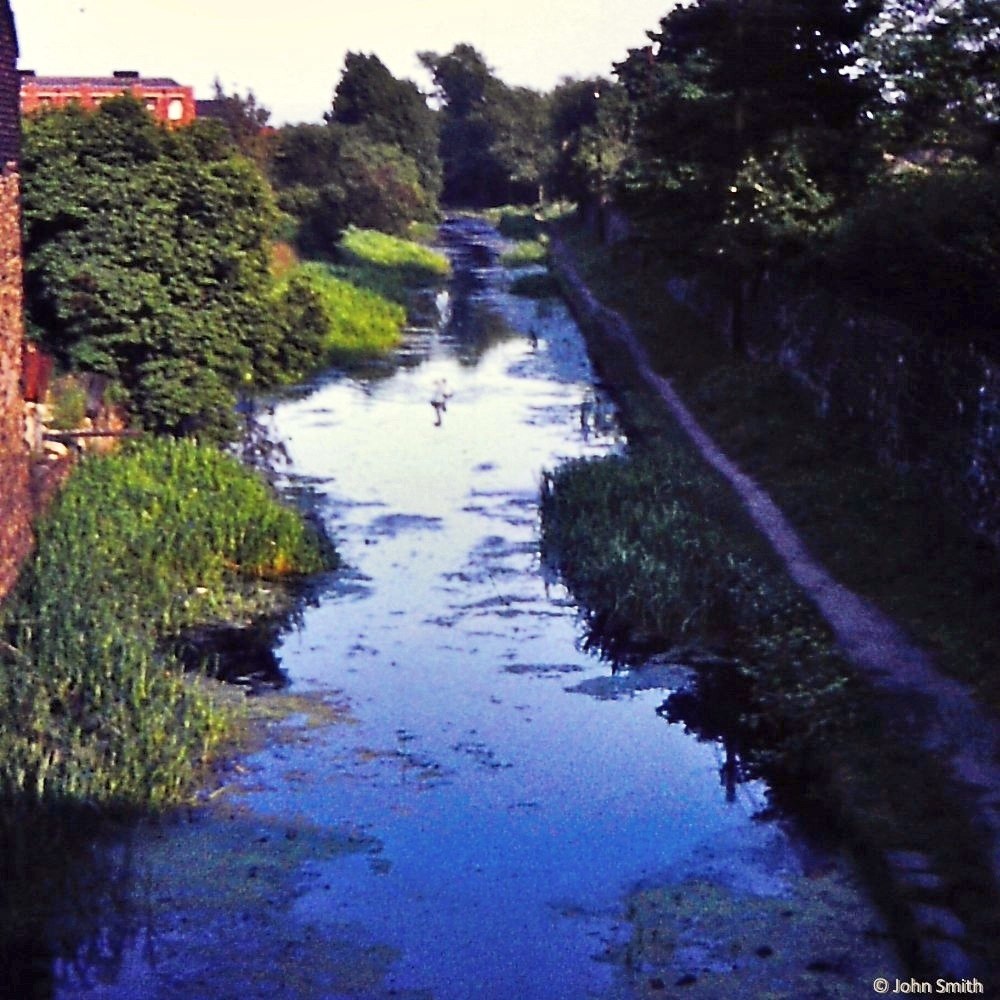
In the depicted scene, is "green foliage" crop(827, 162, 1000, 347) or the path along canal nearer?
the path along canal

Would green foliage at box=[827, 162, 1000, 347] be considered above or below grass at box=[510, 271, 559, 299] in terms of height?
above

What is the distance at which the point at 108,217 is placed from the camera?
20.2 meters

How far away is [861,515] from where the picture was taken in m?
17.7

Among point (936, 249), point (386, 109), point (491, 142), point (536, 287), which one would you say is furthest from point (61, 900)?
point (491, 142)

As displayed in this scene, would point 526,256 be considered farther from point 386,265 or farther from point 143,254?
point 143,254

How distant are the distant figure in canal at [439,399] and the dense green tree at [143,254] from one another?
26.1 feet

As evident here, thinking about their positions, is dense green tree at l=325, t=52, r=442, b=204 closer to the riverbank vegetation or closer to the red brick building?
the red brick building

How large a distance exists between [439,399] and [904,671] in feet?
59.6

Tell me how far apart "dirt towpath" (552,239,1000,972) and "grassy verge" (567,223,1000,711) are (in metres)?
0.15

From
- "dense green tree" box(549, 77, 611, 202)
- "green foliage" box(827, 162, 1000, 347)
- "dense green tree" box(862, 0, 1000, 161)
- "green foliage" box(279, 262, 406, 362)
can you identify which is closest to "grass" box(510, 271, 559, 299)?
"dense green tree" box(549, 77, 611, 202)

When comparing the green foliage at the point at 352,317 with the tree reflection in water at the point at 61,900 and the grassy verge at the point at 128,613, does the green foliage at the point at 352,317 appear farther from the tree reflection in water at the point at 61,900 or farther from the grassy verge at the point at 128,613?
the tree reflection in water at the point at 61,900

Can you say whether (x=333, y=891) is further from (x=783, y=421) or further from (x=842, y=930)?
(x=783, y=421)

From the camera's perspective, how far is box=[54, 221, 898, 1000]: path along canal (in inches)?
352

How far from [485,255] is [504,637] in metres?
60.7
